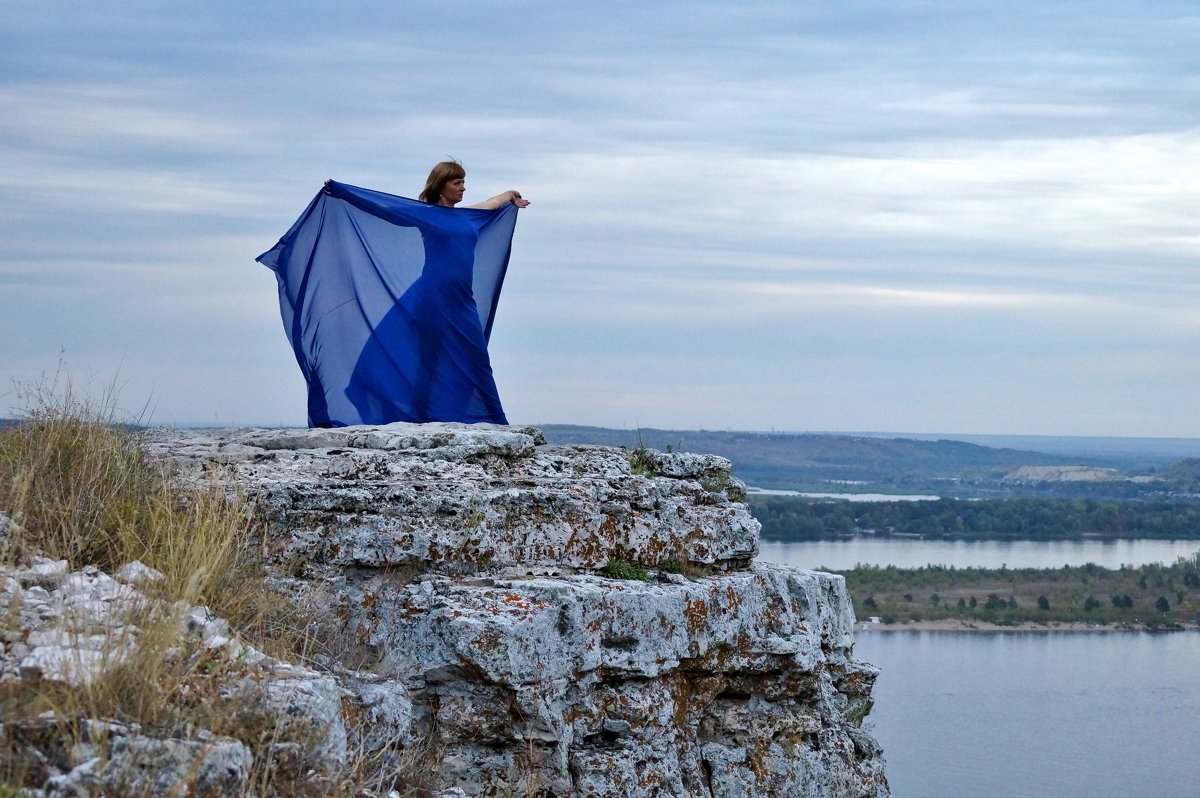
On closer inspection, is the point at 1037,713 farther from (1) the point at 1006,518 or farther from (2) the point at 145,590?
(1) the point at 1006,518

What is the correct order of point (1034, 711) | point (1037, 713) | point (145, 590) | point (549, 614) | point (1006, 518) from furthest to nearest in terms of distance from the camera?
point (1006, 518) < point (1034, 711) < point (1037, 713) < point (549, 614) < point (145, 590)

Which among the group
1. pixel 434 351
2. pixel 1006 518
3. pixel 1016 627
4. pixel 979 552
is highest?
pixel 434 351

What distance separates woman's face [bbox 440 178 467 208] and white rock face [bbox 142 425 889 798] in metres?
1.87

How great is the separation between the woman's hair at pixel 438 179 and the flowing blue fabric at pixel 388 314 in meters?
0.19

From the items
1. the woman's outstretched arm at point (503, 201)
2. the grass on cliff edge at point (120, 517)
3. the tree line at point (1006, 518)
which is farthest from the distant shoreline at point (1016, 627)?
the grass on cliff edge at point (120, 517)

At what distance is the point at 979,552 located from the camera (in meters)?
98.2

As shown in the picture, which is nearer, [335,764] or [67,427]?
[335,764]

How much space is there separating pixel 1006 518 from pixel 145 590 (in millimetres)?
114131

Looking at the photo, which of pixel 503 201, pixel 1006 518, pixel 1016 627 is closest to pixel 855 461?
pixel 1006 518

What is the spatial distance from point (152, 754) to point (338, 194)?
16.1 ft

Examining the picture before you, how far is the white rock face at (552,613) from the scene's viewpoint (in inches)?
200

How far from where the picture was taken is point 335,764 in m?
3.73

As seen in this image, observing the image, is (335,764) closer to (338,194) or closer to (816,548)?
(338,194)

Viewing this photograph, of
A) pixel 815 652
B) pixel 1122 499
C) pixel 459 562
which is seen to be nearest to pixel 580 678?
pixel 459 562
